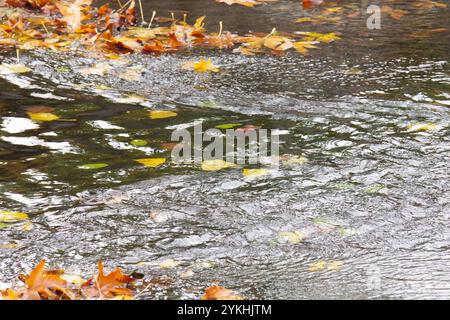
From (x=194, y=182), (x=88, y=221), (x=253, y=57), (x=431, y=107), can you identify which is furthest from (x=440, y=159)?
(x=253, y=57)

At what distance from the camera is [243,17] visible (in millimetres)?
6543

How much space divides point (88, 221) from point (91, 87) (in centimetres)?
181

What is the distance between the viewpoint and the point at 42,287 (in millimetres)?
2463

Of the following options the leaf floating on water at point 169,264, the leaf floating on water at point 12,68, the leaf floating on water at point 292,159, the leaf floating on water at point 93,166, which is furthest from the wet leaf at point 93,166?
the leaf floating on water at point 12,68

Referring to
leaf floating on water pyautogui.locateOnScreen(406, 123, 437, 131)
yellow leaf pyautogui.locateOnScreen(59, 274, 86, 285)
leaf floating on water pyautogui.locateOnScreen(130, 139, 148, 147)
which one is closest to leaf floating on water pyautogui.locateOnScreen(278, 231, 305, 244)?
yellow leaf pyautogui.locateOnScreen(59, 274, 86, 285)

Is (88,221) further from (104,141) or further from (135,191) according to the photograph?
(104,141)

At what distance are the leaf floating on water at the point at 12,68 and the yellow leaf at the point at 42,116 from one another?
30.3 inches

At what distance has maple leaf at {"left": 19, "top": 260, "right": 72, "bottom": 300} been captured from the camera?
96.0 inches

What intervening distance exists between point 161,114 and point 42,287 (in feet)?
6.50

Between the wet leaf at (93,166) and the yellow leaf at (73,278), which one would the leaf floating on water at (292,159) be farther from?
the yellow leaf at (73,278)

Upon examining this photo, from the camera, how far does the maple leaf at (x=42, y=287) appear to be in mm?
2439

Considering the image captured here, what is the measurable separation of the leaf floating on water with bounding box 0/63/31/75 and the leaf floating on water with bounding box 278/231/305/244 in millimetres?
2674

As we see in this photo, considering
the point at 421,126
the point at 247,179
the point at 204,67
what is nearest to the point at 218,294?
the point at 247,179
